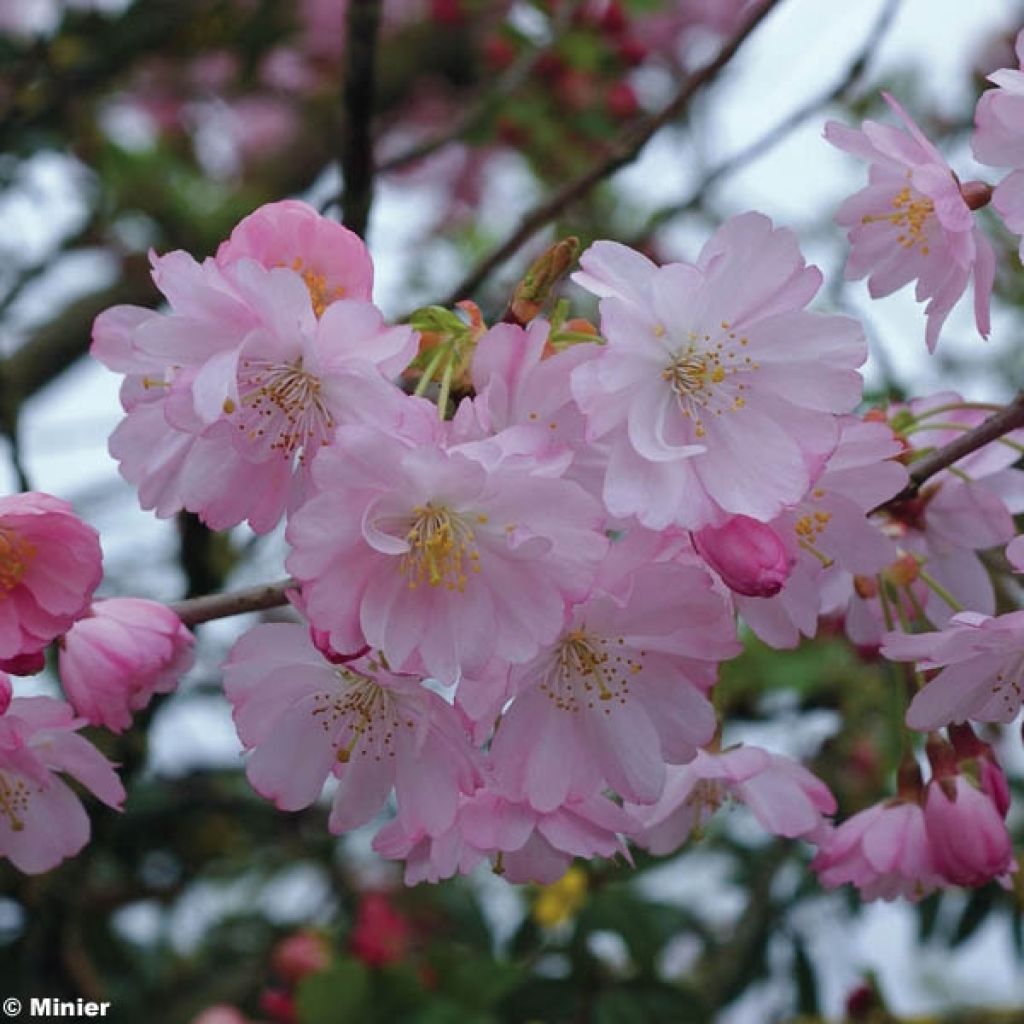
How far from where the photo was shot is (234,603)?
0.95m

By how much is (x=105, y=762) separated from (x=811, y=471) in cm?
54

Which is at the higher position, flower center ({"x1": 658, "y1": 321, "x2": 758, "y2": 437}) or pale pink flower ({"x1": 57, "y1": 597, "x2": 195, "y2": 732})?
flower center ({"x1": 658, "y1": 321, "x2": 758, "y2": 437})

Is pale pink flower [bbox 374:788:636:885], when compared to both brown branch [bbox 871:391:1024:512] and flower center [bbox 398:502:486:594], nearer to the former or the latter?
flower center [bbox 398:502:486:594]

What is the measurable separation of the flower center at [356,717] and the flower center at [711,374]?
11.1 inches

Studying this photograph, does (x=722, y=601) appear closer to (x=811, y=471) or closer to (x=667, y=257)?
(x=811, y=471)

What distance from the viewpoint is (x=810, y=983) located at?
1.88 m

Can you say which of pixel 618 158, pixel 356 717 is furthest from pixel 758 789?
pixel 618 158

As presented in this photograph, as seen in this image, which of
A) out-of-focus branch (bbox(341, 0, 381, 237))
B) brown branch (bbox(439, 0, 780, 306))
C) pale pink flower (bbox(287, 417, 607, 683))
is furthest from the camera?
out-of-focus branch (bbox(341, 0, 381, 237))

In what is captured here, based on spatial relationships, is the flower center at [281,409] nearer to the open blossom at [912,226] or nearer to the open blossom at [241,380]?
the open blossom at [241,380]

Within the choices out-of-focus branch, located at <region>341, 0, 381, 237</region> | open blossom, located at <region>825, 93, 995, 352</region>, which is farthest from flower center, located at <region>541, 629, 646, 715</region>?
out-of-focus branch, located at <region>341, 0, 381, 237</region>

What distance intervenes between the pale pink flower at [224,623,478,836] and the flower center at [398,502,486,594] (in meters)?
0.09

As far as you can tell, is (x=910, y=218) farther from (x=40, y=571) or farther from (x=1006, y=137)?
(x=40, y=571)

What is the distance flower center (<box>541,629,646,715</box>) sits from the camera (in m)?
0.92

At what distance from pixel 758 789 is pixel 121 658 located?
0.49 m
